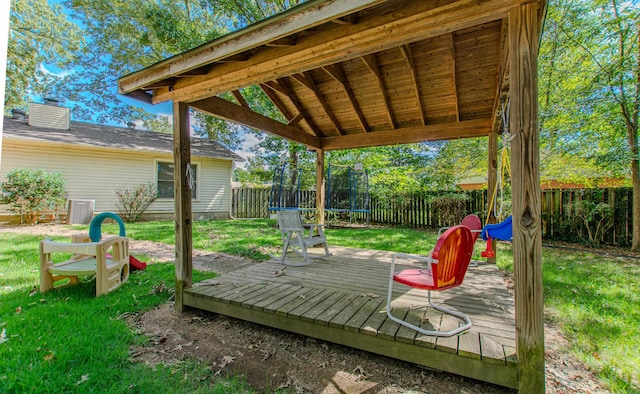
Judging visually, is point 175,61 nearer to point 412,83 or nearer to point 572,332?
point 412,83

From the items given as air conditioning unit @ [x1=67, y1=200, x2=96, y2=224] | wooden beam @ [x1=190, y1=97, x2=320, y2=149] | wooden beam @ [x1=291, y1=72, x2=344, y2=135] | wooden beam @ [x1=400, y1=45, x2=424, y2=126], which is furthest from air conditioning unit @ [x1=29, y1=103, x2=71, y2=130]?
wooden beam @ [x1=400, y1=45, x2=424, y2=126]

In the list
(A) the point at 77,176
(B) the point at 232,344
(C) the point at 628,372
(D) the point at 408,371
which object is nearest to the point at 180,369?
(B) the point at 232,344

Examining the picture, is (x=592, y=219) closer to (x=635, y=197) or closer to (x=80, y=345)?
(x=635, y=197)

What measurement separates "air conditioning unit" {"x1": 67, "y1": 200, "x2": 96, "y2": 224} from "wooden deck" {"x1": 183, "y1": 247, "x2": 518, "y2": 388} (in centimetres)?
838

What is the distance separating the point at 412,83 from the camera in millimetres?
4074

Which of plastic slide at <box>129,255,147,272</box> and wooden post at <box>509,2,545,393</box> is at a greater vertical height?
wooden post at <box>509,2,545,393</box>

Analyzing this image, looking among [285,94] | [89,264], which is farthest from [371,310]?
[285,94]

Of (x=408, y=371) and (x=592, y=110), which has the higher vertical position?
(x=592, y=110)

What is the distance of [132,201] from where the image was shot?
9.92m

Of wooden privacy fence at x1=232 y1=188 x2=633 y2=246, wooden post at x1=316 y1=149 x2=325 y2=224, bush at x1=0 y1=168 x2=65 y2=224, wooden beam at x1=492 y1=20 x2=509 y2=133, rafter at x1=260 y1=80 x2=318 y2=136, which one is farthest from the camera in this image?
bush at x1=0 y1=168 x2=65 y2=224

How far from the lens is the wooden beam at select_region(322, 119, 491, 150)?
457cm

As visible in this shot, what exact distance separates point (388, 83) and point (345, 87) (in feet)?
2.16

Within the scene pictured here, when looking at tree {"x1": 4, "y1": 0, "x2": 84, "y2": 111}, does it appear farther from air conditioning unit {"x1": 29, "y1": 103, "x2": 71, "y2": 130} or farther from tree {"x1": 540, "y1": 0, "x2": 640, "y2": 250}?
tree {"x1": 540, "y1": 0, "x2": 640, "y2": 250}

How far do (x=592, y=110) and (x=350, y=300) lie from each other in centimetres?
753
